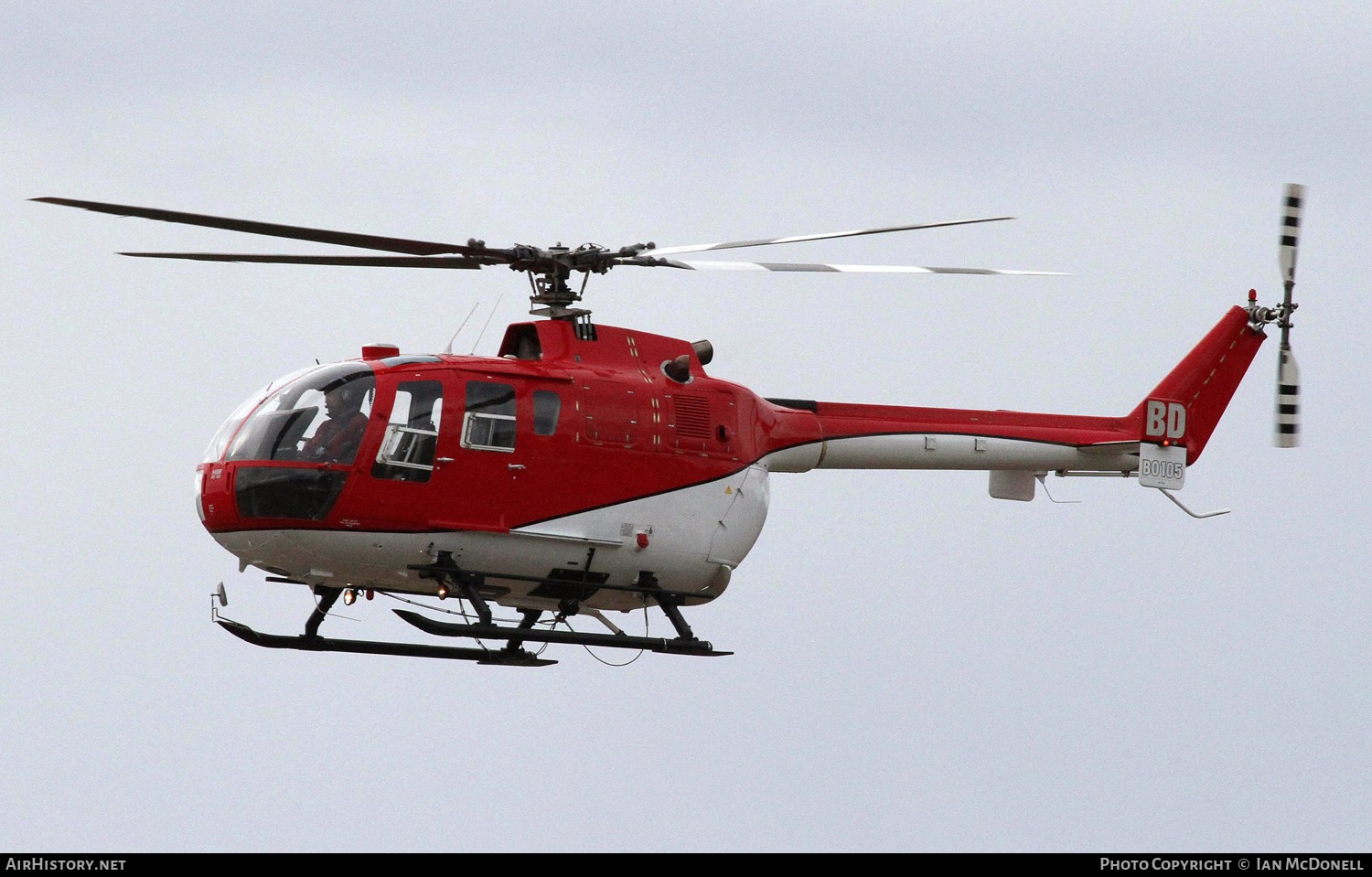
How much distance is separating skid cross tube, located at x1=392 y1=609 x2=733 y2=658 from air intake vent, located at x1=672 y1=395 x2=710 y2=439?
6.94 ft

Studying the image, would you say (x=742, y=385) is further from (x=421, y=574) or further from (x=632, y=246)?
(x=421, y=574)

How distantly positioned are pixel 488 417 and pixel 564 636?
2314mm

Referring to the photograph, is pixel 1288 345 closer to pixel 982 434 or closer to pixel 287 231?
pixel 982 434

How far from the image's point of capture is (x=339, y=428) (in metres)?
16.9

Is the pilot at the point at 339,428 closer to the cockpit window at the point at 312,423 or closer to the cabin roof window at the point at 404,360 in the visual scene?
the cockpit window at the point at 312,423

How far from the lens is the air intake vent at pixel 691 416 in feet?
62.6

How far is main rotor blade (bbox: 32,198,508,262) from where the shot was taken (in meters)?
15.1

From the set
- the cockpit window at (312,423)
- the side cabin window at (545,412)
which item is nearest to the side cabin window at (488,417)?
the side cabin window at (545,412)

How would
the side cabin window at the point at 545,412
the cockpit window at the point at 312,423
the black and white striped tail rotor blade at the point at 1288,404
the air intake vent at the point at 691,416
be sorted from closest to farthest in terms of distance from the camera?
the cockpit window at the point at 312,423
the side cabin window at the point at 545,412
the air intake vent at the point at 691,416
the black and white striped tail rotor blade at the point at 1288,404

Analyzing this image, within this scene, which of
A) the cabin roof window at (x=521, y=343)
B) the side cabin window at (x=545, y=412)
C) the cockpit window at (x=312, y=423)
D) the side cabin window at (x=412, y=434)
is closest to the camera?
the cockpit window at (x=312, y=423)

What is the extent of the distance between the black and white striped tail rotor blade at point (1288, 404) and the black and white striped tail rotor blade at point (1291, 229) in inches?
42.0

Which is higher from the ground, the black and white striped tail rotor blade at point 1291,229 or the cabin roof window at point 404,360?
the black and white striped tail rotor blade at point 1291,229

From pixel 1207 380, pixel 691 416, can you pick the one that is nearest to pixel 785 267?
pixel 691 416

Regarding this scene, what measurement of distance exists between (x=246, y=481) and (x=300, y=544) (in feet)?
2.42
